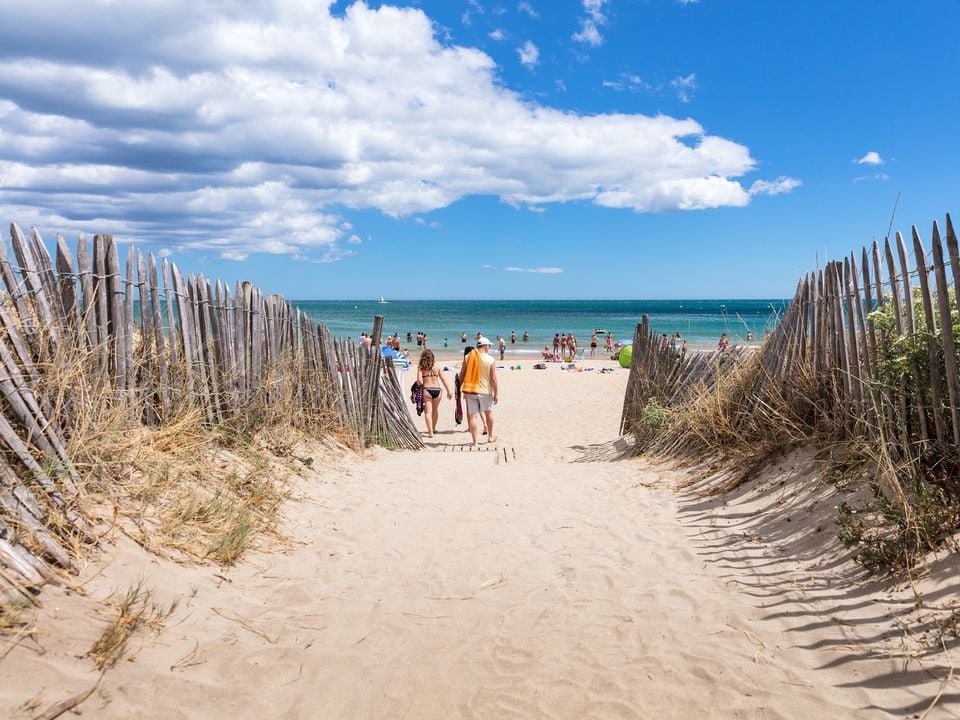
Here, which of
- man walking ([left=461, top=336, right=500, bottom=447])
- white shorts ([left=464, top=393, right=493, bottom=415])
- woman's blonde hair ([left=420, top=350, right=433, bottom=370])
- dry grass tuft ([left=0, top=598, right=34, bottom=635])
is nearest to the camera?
dry grass tuft ([left=0, top=598, right=34, bottom=635])

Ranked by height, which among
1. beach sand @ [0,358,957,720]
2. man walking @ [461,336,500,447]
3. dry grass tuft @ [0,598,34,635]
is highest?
man walking @ [461,336,500,447]

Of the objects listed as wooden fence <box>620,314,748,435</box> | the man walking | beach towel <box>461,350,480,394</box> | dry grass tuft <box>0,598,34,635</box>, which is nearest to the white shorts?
the man walking

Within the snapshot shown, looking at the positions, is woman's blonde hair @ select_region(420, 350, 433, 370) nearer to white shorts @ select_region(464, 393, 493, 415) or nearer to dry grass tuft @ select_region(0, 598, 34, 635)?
white shorts @ select_region(464, 393, 493, 415)

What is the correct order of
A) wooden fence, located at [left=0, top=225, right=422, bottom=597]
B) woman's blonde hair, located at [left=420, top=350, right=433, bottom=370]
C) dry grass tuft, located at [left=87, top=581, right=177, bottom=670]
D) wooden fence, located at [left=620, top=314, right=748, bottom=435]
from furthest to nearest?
1. woman's blonde hair, located at [left=420, top=350, right=433, bottom=370]
2. wooden fence, located at [left=620, top=314, right=748, bottom=435]
3. wooden fence, located at [left=0, top=225, right=422, bottom=597]
4. dry grass tuft, located at [left=87, top=581, right=177, bottom=670]

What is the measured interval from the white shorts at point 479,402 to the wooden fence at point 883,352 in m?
4.39

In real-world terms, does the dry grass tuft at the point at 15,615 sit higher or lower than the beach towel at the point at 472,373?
lower

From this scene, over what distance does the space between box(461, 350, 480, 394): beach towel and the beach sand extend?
4.08m

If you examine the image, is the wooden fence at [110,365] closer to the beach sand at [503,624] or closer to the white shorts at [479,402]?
the beach sand at [503,624]

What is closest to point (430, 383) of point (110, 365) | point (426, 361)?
point (426, 361)

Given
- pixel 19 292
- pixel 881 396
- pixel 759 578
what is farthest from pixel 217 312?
pixel 881 396

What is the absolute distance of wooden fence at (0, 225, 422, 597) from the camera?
10.6 feet

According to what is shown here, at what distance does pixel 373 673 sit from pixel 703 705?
4.54 feet

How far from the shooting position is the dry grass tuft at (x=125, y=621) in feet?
8.61

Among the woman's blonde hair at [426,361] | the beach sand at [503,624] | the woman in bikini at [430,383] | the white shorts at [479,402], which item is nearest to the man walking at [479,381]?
the white shorts at [479,402]
